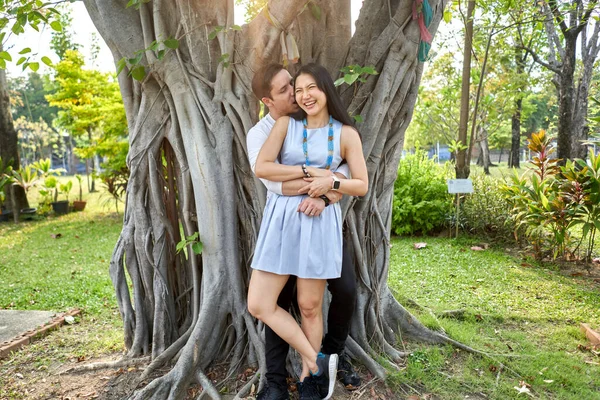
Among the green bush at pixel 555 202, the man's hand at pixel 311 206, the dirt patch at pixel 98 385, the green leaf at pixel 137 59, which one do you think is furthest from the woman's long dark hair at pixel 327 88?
the green bush at pixel 555 202

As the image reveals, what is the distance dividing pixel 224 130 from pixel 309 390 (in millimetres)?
1499

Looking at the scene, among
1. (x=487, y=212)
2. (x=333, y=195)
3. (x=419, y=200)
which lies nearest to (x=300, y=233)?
(x=333, y=195)

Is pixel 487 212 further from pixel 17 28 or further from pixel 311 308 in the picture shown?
pixel 17 28

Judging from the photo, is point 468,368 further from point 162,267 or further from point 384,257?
point 162,267

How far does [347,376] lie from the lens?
278cm

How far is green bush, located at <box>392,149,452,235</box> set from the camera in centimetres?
746

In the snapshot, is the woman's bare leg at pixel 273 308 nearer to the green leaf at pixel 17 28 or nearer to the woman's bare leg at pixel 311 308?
the woman's bare leg at pixel 311 308

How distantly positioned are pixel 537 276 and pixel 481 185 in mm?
2712

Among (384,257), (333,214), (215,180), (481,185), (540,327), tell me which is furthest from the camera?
(481,185)

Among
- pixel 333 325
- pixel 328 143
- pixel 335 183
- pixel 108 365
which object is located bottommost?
pixel 108 365

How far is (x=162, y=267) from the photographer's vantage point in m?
3.27

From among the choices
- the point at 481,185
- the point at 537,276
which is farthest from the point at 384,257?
the point at 481,185

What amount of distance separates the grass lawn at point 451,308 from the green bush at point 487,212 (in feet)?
1.18

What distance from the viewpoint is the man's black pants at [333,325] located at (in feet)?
8.36
